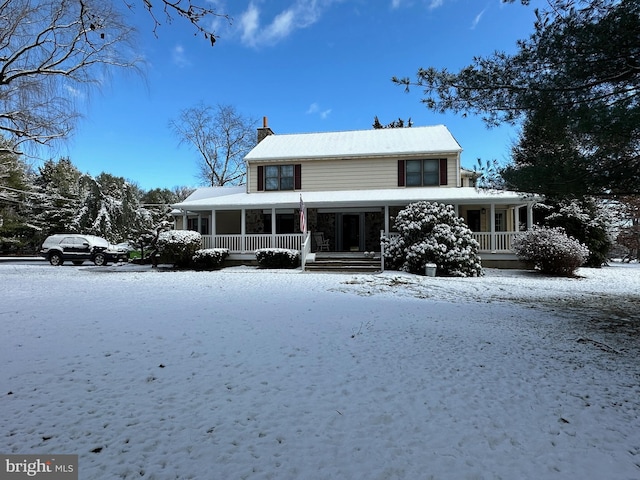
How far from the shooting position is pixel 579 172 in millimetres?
5758

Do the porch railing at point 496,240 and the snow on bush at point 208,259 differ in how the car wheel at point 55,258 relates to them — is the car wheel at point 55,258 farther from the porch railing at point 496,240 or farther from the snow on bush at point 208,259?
the porch railing at point 496,240

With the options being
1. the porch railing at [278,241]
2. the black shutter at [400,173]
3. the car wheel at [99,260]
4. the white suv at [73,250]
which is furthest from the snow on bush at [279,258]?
the white suv at [73,250]

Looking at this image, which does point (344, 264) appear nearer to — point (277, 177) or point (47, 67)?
point (277, 177)

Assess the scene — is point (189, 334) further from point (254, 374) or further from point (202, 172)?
point (202, 172)

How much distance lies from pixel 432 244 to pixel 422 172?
520cm

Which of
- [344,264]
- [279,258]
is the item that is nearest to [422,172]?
[344,264]

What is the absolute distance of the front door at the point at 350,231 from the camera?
17422mm

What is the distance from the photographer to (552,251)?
1250 cm

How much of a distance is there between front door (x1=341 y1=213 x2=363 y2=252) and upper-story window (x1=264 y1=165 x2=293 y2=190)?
3.47 meters

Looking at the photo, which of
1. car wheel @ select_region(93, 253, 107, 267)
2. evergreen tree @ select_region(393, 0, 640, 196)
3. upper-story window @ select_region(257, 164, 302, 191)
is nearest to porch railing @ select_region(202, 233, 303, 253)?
upper-story window @ select_region(257, 164, 302, 191)

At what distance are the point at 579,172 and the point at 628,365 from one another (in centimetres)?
322

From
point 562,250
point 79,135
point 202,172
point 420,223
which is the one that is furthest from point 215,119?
point 562,250

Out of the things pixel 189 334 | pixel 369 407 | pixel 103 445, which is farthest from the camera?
pixel 189 334

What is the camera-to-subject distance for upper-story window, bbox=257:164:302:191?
1747 centimetres
